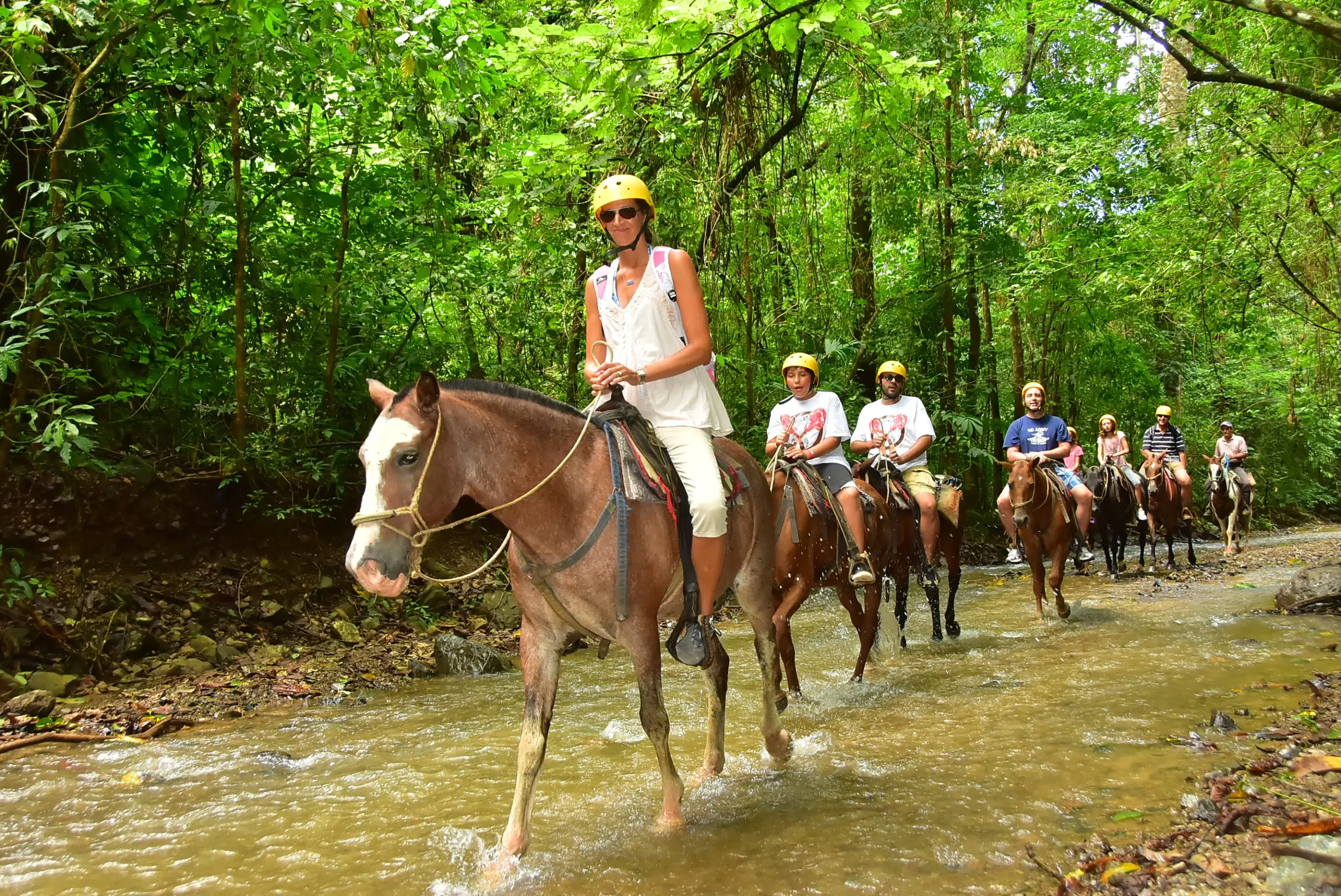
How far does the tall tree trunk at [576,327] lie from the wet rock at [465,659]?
4381 mm

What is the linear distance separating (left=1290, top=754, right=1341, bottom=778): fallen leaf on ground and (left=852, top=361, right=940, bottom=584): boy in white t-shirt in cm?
494

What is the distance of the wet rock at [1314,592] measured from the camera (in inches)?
354

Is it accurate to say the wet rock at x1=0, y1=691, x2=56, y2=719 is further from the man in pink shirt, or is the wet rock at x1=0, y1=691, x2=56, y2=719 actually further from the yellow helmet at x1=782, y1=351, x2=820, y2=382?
the man in pink shirt

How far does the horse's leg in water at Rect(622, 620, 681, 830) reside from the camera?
3.92 metres

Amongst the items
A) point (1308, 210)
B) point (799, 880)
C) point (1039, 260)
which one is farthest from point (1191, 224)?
point (799, 880)

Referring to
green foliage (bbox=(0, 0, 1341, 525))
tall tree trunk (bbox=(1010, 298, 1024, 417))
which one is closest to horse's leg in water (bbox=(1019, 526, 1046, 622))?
green foliage (bbox=(0, 0, 1341, 525))

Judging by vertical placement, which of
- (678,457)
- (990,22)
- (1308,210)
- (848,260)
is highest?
(990,22)

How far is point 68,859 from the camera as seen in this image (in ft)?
13.1

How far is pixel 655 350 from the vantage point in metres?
4.41

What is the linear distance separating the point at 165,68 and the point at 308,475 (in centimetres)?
427

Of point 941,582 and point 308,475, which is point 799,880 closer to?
point 308,475

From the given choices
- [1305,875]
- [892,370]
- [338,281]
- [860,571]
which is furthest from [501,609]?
[1305,875]

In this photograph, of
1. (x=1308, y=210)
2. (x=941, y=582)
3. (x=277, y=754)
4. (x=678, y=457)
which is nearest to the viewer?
(x=678, y=457)

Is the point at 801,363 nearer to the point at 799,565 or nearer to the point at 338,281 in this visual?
the point at 799,565
